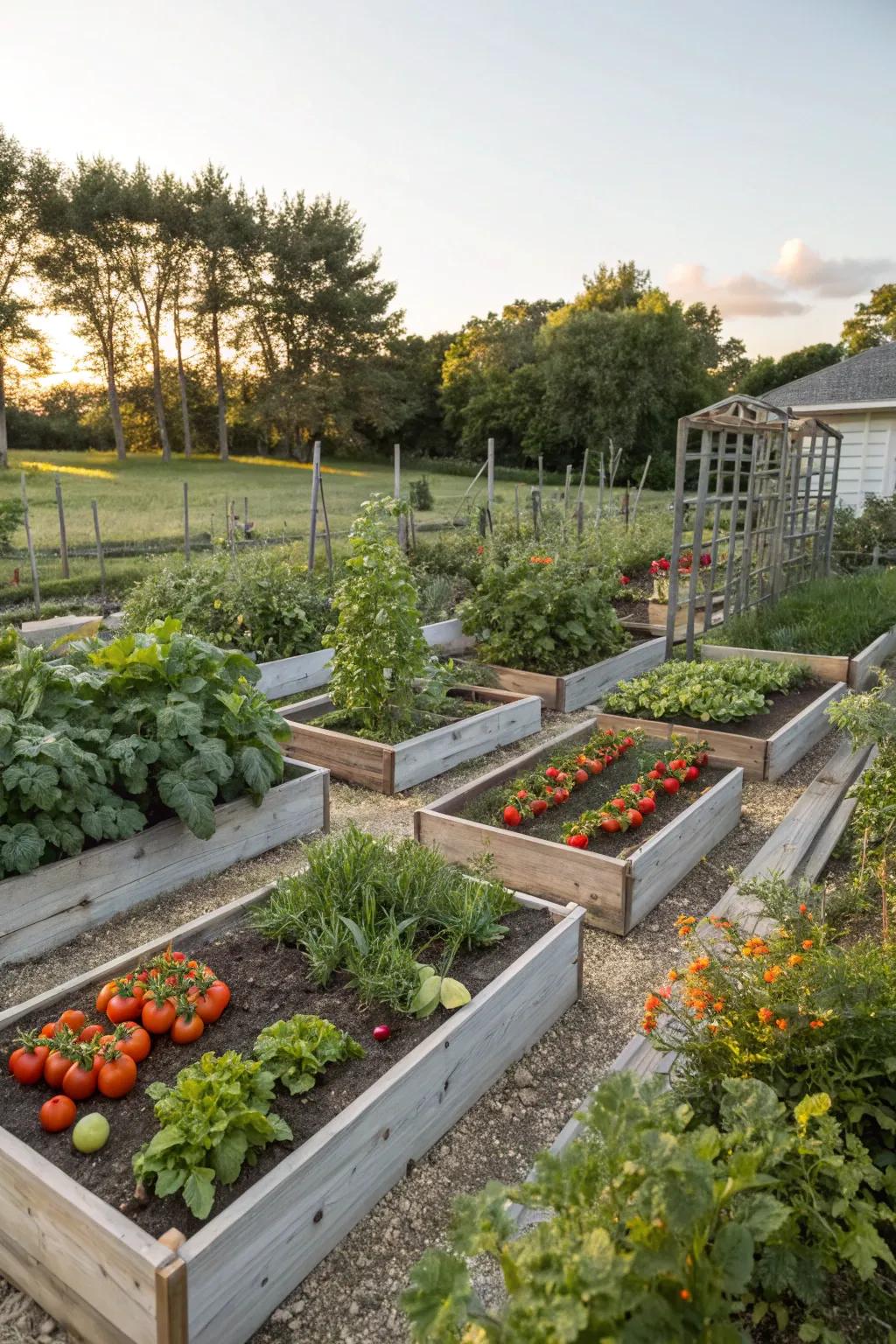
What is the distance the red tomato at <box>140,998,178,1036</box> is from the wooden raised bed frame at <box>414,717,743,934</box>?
1.58 meters

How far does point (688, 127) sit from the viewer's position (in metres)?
6.98

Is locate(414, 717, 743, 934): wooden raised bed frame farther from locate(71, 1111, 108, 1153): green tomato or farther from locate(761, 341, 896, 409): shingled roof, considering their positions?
locate(761, 341, 896, 409): shingled roof

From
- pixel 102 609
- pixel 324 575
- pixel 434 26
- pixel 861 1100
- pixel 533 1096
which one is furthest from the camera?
pixel 102 609

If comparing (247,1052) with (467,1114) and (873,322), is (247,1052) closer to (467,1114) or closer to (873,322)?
(467,1114)

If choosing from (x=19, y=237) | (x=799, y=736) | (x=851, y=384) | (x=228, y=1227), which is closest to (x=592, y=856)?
(x=228, y=1227)

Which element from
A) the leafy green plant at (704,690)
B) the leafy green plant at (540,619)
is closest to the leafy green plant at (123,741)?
the leafy green plant at (704,690)

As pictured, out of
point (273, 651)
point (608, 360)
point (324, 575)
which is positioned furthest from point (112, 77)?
point (608, 360)

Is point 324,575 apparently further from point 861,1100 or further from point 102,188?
point 102,188

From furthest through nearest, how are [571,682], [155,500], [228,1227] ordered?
[155,500]
[571,682]
[228,1227]

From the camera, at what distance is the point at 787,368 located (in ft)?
133

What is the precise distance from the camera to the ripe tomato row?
2188 mm

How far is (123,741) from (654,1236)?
2.85 meters

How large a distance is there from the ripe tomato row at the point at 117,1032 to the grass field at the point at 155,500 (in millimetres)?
7357

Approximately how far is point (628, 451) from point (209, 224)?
57.4 ft
